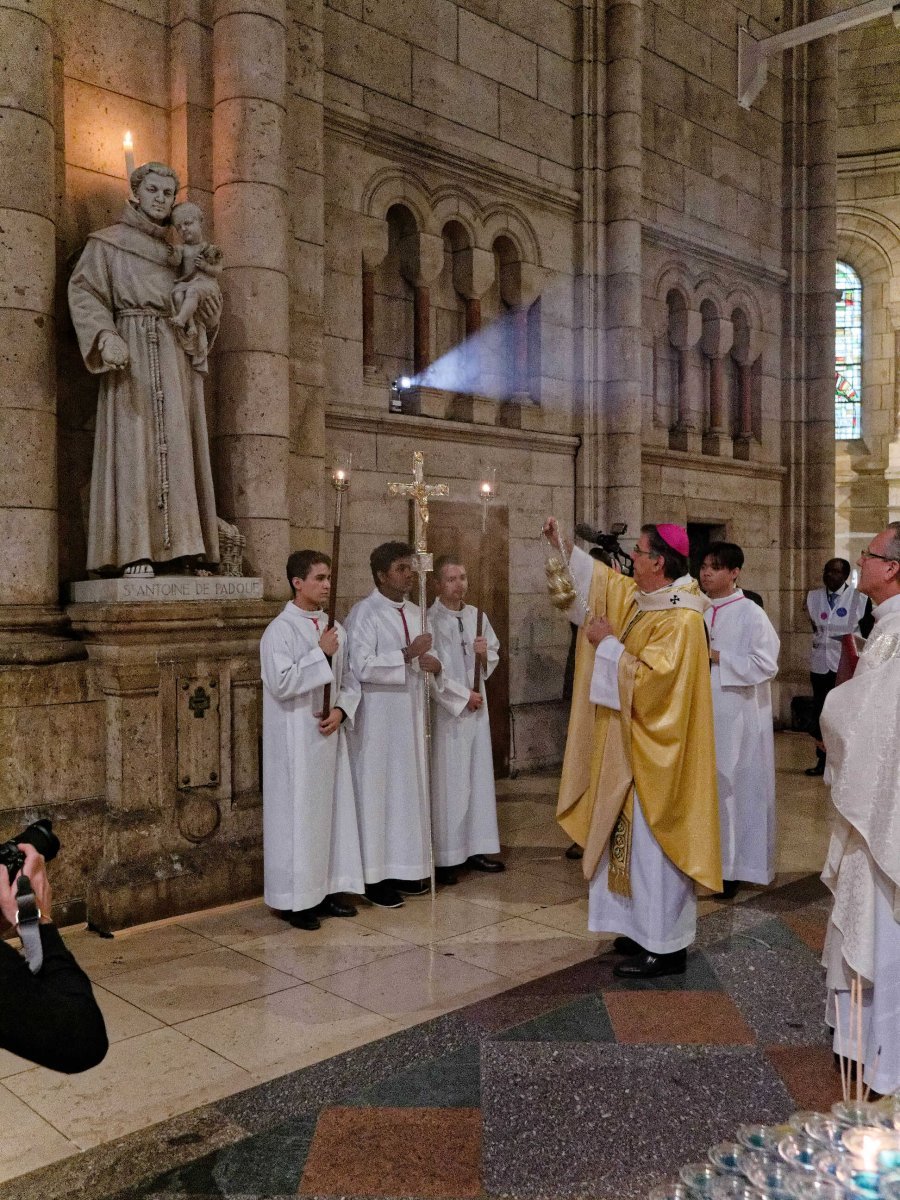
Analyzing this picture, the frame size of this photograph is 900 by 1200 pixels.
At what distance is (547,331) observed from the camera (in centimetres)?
938

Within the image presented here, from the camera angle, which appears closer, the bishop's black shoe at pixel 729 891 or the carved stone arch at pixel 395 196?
the bishop's black shoe at pixel 729 891

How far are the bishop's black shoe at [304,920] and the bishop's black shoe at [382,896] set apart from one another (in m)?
0.42

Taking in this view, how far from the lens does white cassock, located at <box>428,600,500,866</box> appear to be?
20.0 feet

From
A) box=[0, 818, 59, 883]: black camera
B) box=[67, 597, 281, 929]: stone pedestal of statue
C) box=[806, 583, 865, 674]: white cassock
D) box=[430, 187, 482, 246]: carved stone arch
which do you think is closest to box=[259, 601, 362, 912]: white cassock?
box=[67, 597, 281, 929]: stone pedestal of statue

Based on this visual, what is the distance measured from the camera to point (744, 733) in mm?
6051

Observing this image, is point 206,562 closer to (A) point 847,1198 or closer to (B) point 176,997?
(B) point 176,997

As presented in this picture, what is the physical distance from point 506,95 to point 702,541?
468cm

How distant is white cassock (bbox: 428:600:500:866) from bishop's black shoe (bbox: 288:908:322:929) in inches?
37.8

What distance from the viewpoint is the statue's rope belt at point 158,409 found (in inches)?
218

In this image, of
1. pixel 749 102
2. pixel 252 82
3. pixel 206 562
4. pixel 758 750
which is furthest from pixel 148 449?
pixel 749 102

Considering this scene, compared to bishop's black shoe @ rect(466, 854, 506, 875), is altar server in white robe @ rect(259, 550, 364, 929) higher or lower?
higher

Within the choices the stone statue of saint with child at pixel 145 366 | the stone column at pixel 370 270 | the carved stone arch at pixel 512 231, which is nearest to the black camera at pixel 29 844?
the stone statue of saint with child at pixel 145 366

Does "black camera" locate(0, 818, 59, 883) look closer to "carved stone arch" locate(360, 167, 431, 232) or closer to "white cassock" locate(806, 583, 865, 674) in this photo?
"carved stone arch" locate(360, 167, 431, 232)

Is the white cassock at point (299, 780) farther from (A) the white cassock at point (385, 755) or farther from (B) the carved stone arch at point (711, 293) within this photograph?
(B) the carved stone arch at point (711, 293)
